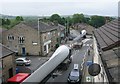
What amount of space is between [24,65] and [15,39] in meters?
9.15

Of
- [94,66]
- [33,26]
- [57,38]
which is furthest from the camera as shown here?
[57,38]

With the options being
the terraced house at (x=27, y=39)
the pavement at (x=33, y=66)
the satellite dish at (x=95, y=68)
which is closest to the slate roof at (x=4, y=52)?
the pavement at (x=33, y=66)

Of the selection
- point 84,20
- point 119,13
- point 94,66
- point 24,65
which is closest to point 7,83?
point 24,65

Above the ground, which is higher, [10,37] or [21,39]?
[10,37]

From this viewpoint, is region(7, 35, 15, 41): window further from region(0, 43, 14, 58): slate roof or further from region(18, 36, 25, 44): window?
region(0, 43, 14, 58): slate roof

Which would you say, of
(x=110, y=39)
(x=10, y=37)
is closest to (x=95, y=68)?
(x=110, y=39)

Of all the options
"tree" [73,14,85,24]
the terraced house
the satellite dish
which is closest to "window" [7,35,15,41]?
the terraced house

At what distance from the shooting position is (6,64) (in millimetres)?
17969

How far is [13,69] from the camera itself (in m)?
19.2

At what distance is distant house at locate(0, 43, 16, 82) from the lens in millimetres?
17281

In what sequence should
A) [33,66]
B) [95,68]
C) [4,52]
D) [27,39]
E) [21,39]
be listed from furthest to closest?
[21,39], [27,39], [33,66], [4,52], [95,68]

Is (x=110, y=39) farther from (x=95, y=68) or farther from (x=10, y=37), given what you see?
(x=10, y=37)

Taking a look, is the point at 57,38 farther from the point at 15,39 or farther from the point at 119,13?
the point at 119,13

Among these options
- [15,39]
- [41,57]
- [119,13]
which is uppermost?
[119,13]
